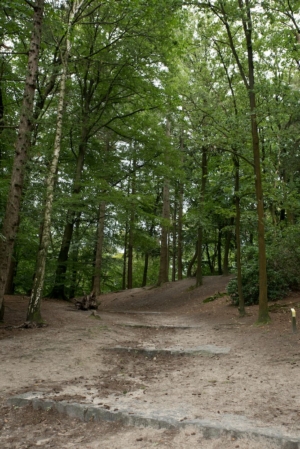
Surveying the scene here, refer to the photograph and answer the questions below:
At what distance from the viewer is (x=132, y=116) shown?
16.7 metres

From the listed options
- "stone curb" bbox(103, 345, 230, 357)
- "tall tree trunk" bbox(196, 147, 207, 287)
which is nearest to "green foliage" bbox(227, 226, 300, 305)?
"tall tree trunk" bbox(196, 147, 207, 287)

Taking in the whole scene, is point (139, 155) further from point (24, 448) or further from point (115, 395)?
point (24, 448)

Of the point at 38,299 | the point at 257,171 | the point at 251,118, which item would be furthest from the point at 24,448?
the point at 251,118

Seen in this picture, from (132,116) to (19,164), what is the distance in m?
9.71

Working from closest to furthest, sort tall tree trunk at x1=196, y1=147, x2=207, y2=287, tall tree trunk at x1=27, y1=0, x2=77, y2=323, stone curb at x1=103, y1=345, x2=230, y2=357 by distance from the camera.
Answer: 1. stone curb at x1=103, y1=345, x2=230, y2=357
2. tall tree trunk at x1=27, y1=0, x2=77, y2=323
3. tall tree trunk at x1=196, y1=147, x2=207, y2=287

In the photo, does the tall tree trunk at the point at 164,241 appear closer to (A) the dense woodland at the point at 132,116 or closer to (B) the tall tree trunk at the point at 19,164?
(A) the dense woodland at the point at 132,116

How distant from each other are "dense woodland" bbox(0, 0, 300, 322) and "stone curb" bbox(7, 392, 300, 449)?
4.16 meters

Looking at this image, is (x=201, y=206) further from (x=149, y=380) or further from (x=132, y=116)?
(x=149, y=380)

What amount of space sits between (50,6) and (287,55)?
960cm

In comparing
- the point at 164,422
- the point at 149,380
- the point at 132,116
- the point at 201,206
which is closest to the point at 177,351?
the point at 149,380

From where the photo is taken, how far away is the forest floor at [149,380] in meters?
3.50

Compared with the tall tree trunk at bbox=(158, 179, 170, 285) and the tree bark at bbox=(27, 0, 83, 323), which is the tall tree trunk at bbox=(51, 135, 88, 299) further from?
the tall tree trunk at bbox=(158, 179, 170, 285)

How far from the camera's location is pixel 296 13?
12594mm

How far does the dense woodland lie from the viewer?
9.30 metres
